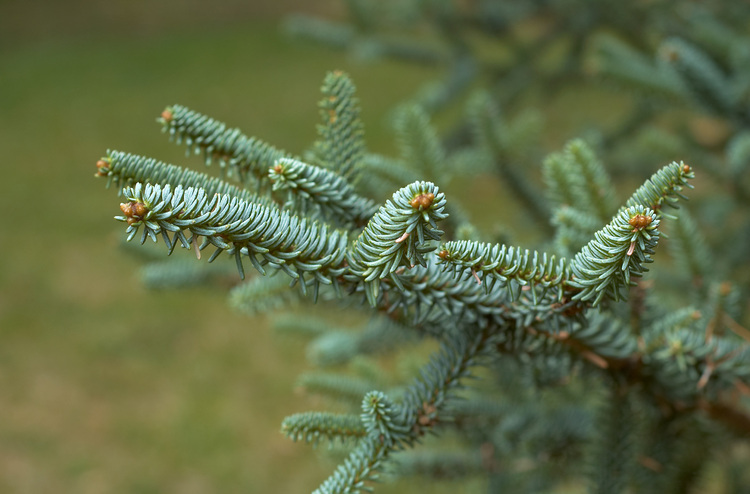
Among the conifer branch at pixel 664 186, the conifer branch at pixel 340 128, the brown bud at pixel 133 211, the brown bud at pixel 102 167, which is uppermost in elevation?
the conifer branch at pixel 340 128

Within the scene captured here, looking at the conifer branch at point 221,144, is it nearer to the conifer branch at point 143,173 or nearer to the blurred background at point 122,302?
the conifer branch at point 143,173

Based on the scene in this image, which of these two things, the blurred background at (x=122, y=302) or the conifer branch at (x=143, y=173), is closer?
the conifer branch at (x=143, y=173)

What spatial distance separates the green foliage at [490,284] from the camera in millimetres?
466

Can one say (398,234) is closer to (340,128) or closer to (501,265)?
(501,265)

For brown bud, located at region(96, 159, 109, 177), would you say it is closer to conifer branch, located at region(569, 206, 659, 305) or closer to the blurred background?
conifer branch, located at region(569, 206, 659, 305)

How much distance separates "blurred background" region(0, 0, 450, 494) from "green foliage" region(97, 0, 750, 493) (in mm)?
529

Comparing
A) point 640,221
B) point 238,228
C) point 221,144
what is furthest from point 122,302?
point 640,221

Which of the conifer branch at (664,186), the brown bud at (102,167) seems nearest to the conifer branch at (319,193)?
the brown bud at (102,167)

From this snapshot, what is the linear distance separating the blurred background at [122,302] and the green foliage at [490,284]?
529mm

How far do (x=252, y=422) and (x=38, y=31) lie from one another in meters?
5.78

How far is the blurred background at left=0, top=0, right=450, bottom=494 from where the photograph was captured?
2.88m

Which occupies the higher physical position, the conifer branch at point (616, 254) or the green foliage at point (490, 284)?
the green foliage at point (490, 284)

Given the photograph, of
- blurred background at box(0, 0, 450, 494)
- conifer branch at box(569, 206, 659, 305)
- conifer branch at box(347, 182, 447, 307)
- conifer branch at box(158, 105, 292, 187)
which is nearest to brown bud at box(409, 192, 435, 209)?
conifer branch at box(347, 182, 447, 307)

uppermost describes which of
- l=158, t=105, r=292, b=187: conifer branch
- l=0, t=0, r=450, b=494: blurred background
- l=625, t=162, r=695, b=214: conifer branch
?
l=0, t=0, r=450, b=494: blurred background
